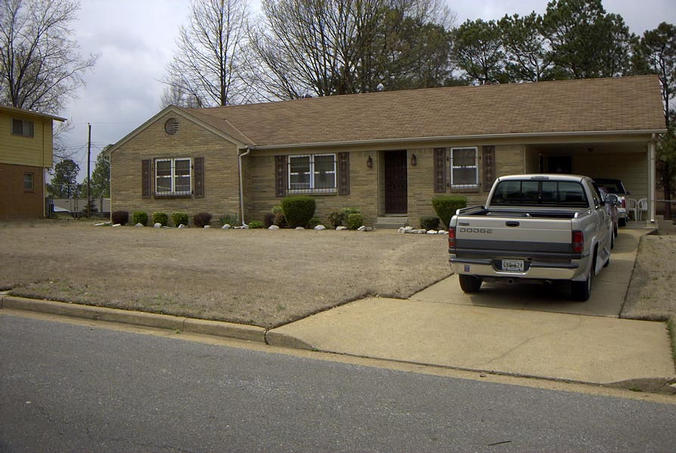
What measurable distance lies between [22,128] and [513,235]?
2990cm

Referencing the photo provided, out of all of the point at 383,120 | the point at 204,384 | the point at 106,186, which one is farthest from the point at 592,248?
the point at 106,186

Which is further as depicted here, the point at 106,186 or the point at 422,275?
the point at 106,186

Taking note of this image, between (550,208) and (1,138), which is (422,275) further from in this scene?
(1,138)

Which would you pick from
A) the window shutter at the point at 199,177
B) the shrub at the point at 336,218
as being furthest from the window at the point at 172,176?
the shrub at the point at 336,218

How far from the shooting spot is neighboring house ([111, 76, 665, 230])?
67.3 feet

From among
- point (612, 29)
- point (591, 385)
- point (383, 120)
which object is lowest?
point (591, 385)

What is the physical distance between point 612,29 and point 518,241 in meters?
34.5

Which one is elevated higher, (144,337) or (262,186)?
(262,186)

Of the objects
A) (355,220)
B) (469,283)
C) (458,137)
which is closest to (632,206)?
(458,137)

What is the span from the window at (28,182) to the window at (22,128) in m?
2.03

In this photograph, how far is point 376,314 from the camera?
8.73 m

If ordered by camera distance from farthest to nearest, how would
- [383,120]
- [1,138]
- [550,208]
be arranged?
1. [1,138]
2. [383,120]
3. [550,208]

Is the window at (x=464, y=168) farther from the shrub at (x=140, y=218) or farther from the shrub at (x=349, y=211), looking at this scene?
the shrub at (x=140, y=218)

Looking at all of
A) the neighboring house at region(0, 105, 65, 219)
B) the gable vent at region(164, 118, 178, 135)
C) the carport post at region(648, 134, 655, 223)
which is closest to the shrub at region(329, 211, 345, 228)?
the gable vent at region(164, 118, 178, 135)
